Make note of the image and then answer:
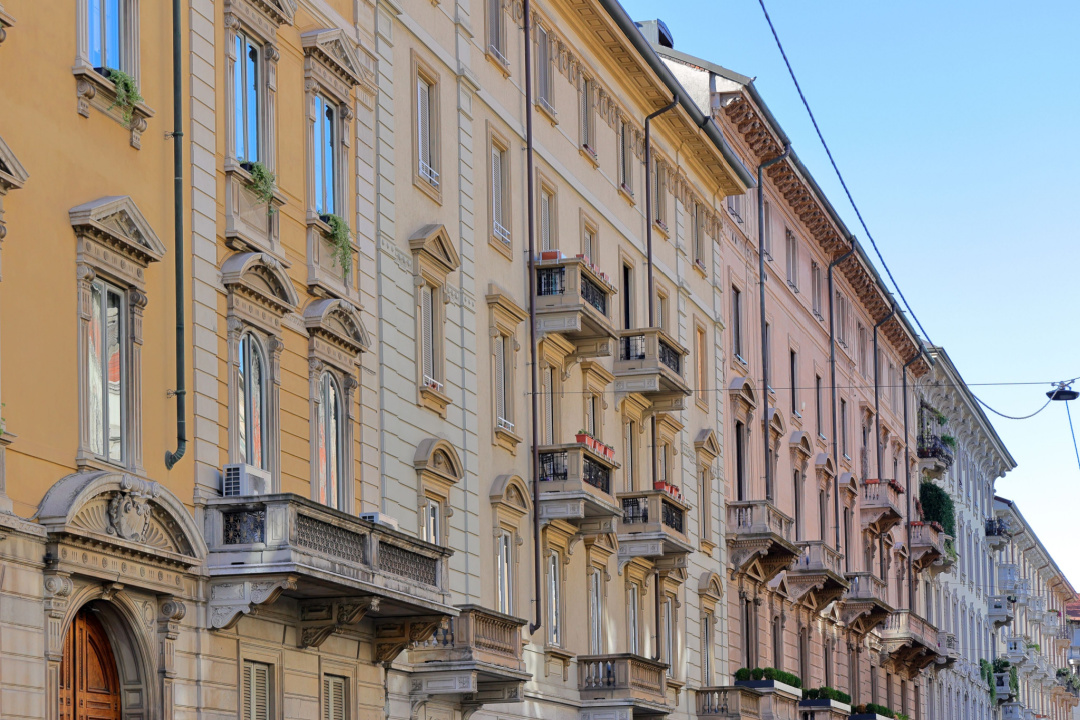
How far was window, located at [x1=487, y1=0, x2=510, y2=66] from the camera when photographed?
32406mm

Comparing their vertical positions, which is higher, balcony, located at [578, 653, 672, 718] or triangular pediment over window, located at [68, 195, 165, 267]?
triangular pediment over window, located at [68, 195, 165, 267]

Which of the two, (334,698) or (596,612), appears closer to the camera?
(334,698)

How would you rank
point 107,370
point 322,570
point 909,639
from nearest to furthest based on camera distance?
1. point 107,370
2. point 322,570
3. point 909,639

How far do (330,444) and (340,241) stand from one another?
266cm

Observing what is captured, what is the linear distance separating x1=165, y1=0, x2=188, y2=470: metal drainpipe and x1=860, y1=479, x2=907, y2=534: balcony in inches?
1690

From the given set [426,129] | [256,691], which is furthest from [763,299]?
[256,691]

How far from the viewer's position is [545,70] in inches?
1391

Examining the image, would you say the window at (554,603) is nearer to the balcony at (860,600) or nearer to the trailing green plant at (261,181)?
the trailing green plant at (261,181)

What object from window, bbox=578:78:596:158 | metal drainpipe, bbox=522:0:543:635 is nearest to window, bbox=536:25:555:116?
metal drainpipe, bbox=522:0:543:635

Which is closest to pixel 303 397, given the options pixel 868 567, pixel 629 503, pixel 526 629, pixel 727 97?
pixel 526 629

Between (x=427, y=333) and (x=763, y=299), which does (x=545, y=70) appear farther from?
(x=763, y=299)

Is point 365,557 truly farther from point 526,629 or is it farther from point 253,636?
point 526,629

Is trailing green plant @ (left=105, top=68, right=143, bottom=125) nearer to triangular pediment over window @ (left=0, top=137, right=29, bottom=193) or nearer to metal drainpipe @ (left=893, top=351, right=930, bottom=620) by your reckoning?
triangular pediment over window @ (left=0, top=137, right=29, bottom=193)

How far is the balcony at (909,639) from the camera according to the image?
6200cm
